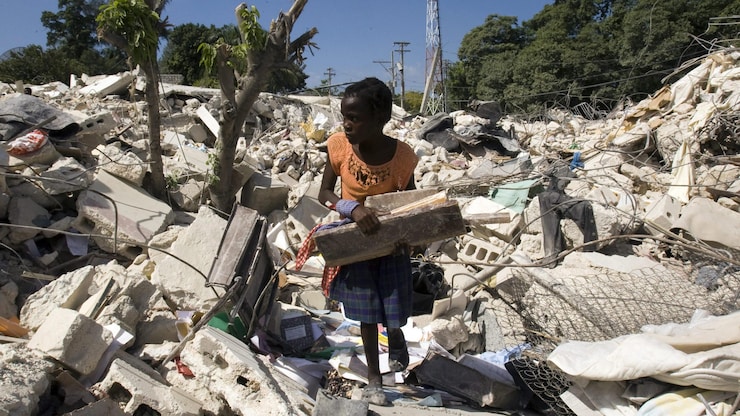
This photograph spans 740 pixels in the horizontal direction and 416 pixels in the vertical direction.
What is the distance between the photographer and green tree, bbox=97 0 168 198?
474cm

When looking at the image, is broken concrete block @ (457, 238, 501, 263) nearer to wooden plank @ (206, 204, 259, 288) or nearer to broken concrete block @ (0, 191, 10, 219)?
wooden plank @ (206, 204, 259, 288)

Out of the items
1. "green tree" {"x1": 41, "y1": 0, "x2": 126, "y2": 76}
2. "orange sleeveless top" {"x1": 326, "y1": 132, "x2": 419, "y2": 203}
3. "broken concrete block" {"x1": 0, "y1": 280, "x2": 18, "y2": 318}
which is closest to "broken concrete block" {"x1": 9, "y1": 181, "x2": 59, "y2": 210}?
"broken concrete block" {"x1": 0, "y1": 280, "x2": 18, "y2": 318}

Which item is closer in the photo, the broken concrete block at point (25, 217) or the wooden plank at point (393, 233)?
the wooden plank at point (393, 233)

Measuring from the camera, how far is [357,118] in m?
2.03

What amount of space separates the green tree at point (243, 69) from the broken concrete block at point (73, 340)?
11.1 ft

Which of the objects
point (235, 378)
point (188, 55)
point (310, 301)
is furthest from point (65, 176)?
point (188, 55)

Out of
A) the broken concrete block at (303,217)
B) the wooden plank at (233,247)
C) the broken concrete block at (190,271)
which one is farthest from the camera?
the broken concrete block at (303,217)

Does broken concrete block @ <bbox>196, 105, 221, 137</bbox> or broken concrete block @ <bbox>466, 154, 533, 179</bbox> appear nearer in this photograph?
broken concrete block @ <bbox>466, 154, 533, 179</bbox>

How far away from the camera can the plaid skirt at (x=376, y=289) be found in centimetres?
219

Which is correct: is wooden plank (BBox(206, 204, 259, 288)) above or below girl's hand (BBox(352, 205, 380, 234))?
below

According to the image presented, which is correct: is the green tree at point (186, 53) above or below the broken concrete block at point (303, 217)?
above

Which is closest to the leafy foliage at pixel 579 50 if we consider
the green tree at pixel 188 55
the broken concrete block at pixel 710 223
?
the green tree at pixel 188 55

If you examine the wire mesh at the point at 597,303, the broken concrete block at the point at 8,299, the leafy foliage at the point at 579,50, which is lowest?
the wire mesh at the point at 597,303

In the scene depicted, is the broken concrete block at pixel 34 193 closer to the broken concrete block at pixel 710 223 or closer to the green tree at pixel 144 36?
the green tree at pixel 144 36
